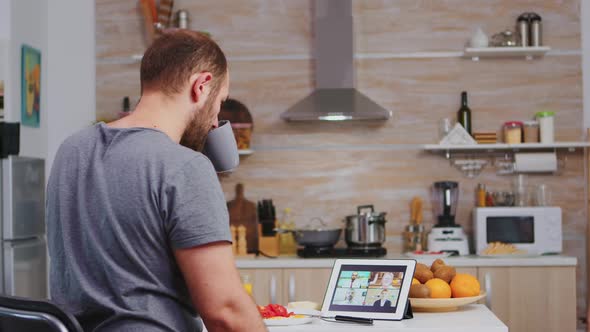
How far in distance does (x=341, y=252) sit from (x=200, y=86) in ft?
11.5

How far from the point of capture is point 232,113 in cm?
540

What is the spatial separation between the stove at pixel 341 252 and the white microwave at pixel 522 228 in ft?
2.08

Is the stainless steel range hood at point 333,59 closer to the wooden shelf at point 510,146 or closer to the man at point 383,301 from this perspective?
the wooden shelf at point 510,146

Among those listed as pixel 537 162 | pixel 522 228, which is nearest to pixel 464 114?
pixel 537 162

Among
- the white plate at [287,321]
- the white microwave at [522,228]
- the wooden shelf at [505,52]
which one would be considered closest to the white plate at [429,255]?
the white microwave at [522,228]

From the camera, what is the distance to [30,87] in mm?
4727

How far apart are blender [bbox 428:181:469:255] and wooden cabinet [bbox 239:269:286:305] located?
98 centimetres

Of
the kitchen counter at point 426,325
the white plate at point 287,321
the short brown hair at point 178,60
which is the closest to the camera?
the short brown hair at point 178,60

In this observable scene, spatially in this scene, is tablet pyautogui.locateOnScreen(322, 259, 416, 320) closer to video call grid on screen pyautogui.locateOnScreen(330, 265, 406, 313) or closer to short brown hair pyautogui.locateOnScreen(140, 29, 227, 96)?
video call grid on screen pyautogui.locateOnScreen(330, 265, 406, 313)

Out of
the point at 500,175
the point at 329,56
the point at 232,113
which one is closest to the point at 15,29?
the point at 232,113

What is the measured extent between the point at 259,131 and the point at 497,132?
157 centimetres

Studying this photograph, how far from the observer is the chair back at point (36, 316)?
1.35 meters

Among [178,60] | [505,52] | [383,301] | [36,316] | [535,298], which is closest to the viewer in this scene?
[36,316]

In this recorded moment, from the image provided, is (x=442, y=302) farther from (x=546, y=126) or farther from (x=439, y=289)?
(x=546, y=126)
